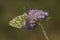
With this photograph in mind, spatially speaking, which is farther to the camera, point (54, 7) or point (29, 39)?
point (54, 7)

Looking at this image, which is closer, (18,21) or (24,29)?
(18,21)

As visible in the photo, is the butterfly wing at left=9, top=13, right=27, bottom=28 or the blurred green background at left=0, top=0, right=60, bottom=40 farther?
the blurred green background at left=0, top=0, right=60, bottom=40

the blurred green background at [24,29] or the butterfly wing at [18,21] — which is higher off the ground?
the blurred green background at [24,29]

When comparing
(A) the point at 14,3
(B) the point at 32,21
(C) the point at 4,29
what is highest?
(A) the point at 14,3

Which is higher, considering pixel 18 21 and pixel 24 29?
pixel 24 29

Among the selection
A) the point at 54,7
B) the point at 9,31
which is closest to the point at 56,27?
the point at 54,7

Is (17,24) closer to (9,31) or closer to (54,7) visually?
(9,31)

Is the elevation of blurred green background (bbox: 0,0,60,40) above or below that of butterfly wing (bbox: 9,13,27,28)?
above

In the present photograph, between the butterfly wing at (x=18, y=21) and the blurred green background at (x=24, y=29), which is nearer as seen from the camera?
the butterfly wing at (x=18, y=21)
